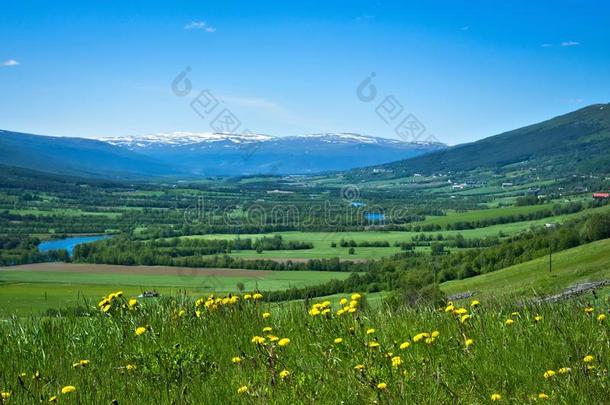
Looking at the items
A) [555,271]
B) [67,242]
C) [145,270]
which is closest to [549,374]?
[555,271]

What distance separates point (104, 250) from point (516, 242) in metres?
69.2

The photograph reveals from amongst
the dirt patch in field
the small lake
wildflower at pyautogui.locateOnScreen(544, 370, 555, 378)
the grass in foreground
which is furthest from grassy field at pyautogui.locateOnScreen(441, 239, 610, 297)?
the small lake

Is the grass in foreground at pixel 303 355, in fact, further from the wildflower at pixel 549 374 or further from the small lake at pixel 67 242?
the small lake at pixel 67 242

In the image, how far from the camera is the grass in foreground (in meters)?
4.77

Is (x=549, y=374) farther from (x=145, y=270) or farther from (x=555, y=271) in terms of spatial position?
(x=145, y=270)

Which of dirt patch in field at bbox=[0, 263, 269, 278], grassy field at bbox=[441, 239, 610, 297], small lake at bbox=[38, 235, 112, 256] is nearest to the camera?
grassy field at bbox=[441, 239, 610, 297]

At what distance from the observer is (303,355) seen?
6.07 m

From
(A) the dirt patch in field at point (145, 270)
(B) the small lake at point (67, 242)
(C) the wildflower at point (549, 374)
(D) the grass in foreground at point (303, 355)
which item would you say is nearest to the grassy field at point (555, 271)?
(A) the dirt patch in field at point (145, 270)

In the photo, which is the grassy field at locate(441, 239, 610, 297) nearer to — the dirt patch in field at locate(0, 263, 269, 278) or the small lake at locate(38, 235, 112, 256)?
the dirt patch in field at locate(0, 263, 269, 278)

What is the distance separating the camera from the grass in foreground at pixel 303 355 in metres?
4.77

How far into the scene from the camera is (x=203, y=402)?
15.5ft

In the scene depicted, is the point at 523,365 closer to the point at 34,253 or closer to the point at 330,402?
the point at 330,402

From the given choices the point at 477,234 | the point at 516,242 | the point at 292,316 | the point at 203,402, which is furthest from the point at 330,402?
the point at 477,234

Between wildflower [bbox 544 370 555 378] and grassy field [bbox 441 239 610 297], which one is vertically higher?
wildflower [bbox 544 370 555 378]
